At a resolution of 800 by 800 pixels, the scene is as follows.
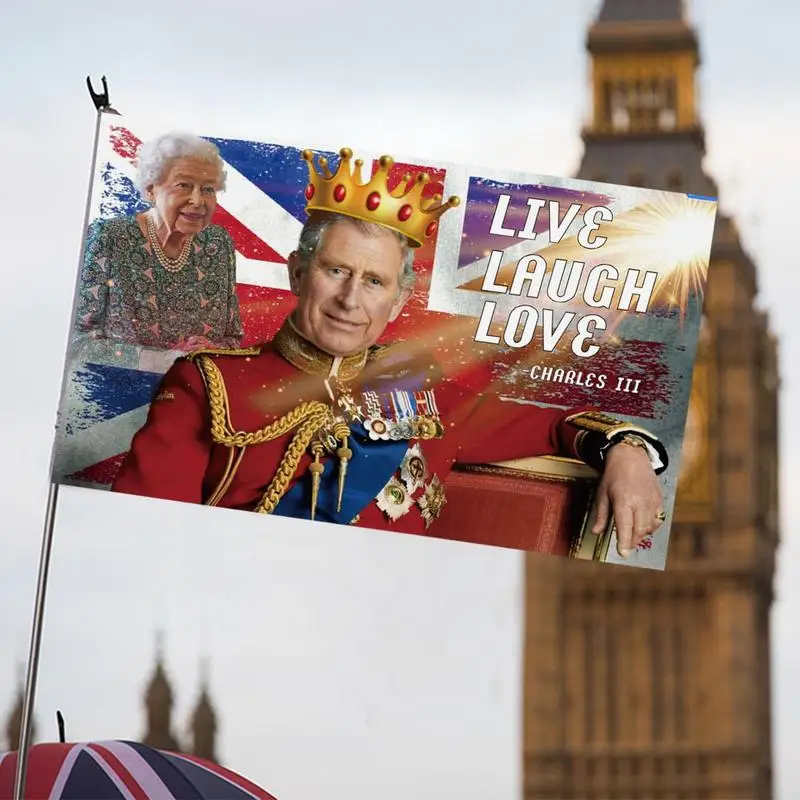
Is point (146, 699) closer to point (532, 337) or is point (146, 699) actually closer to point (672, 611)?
point (672, 611)

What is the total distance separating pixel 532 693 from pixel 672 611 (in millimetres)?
4753

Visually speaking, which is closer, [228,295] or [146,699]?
[228,295]

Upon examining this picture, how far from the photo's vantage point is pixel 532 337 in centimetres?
1252

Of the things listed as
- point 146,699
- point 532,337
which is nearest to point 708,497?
point 146,699

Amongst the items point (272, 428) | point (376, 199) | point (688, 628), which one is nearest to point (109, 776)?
point (272, 428)

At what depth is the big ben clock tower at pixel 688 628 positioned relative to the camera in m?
61.8

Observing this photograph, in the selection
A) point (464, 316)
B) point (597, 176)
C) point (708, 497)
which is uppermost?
point (597, 176)

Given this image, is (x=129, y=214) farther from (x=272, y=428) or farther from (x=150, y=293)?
(x=272, y=428)

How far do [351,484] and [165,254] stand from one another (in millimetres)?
1667

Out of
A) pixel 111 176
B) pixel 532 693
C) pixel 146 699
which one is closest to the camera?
pixel 111 176

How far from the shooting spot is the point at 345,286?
12.4m

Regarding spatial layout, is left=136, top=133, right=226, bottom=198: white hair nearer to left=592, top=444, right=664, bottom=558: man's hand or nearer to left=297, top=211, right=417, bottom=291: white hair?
left=297, top=211, right=417, bottom=291: white hair

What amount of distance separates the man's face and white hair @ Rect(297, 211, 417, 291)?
0.02m

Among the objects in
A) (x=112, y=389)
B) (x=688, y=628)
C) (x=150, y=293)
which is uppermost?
(x=688, y=628)
